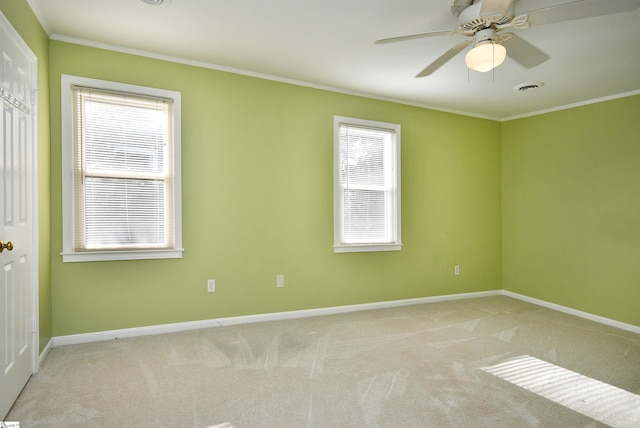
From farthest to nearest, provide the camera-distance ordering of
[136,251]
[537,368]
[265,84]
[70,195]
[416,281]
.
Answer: [416,281]
[265,84]
[136,251]
[70,195]
[537,368]

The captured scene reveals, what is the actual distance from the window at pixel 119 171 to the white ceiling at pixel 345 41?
18.4 inches

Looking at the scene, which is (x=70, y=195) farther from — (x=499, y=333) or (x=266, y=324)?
(x=499, y=333)

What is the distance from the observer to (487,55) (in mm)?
2154

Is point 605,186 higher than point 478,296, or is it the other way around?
point 605,186

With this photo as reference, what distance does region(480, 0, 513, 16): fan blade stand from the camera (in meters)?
1.86

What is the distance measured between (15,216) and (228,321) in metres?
1.99

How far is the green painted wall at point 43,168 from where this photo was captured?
8.30ft

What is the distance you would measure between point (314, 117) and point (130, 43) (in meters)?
1.84

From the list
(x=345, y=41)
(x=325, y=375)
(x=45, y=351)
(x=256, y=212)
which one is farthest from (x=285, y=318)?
(x=345, y=41)

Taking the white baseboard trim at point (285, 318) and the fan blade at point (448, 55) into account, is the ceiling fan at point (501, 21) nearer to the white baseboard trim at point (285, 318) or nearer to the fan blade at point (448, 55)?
the fan blade at point (448, 55)

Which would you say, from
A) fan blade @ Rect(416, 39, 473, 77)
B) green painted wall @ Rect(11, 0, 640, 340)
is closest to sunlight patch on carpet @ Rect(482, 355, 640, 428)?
green painted wall @ Rect(11, 0, 640, 340)

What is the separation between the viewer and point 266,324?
3633 mm

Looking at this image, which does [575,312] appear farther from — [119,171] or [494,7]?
[119,171]

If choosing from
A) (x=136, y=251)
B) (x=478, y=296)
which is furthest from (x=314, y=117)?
(x=478, y=296)
